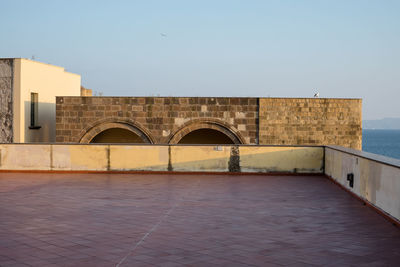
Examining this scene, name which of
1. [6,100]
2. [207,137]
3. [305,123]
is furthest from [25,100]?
A: [305,123]

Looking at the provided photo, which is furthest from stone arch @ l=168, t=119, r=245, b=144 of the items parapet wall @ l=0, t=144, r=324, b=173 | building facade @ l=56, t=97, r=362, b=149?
parapet wall @ l=0, t=144, r=324, b=173

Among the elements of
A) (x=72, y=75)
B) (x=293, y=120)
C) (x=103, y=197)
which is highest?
(x=72, y=75)

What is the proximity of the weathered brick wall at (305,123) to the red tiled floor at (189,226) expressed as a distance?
11.3 metres

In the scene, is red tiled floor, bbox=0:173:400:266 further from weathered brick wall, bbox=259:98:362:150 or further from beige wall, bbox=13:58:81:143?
beige wall, bbox=13:58:81:143

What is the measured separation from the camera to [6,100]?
24188 millimetres

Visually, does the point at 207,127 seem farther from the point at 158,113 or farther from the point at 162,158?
the point at 162,158

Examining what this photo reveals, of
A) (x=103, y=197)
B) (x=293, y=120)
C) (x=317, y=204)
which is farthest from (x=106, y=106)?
(x=317, y=204)

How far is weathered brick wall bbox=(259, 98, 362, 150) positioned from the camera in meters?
22.6

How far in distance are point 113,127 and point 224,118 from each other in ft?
16.7

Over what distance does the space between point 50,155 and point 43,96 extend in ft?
42.9

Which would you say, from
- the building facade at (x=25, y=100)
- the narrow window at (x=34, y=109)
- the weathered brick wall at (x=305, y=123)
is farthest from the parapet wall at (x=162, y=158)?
the narrow window at (x=34, y=109)

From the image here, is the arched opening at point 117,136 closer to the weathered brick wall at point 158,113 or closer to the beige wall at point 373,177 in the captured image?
the weathered brick wall at point 158,113

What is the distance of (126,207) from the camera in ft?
27.7

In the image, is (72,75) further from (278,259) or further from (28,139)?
(278,259)
